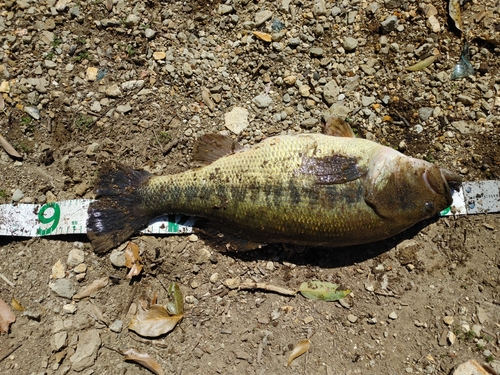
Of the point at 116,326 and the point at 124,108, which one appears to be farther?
the point at 124,108

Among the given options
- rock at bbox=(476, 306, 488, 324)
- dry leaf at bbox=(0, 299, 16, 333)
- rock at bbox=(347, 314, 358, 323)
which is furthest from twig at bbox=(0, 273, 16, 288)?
rock at bbox=(476, 306, 488, 324)

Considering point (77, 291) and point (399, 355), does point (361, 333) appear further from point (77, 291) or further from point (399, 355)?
point (77, 291)

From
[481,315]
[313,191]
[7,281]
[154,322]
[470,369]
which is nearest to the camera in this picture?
[313,191]

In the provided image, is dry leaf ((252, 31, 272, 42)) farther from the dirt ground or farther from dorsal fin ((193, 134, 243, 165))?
dorsal fin ((193, 134, 243, 165))

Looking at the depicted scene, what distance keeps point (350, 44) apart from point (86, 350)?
4201 millimetres

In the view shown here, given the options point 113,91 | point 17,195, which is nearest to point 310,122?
point 113,91

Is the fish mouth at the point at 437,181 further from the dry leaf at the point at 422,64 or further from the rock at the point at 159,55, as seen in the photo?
the rock at the point at 159,55

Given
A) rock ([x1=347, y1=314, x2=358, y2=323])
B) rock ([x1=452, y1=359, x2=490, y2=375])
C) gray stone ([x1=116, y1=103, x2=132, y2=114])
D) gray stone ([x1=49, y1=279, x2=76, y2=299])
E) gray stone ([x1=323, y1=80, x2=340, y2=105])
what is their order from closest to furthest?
rock ([x1=452, y1=359, x2=490, y2=375])
rock ([x1=347, y1=314, x2=358, y2=323])
gray stone ([x1=49, y1=279, x2=76, y2=299])
gray stone ([x1=323, y1=80, x2=340, y2=105])
gray stone ([x1=116, y1=103, x2=132, y2=114])

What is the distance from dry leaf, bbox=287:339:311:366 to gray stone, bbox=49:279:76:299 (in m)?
2.35

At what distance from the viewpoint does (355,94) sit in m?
4.07

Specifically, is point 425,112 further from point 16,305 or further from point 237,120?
point 16,305

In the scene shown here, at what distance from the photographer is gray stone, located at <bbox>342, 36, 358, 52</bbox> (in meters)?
4.07

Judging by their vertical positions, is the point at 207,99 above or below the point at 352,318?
above

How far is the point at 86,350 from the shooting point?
3805 millimetres
